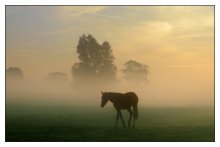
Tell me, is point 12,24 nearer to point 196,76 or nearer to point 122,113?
point 122,113

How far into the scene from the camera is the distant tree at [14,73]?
45.2 ft

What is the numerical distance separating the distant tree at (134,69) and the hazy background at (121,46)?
0.10 m

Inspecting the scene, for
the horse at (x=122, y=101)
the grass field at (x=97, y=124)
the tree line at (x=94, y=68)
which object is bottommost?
the grass field at (x=97, y=124)

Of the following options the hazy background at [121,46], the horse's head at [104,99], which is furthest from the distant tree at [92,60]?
the horse's head at [104,99]

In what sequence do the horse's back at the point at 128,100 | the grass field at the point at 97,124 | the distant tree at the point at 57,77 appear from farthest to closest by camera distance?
the horse's back at the point at 128,100 → the distant tree at the point at 57,77 → the grass field at the point at 97,124

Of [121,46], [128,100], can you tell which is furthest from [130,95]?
[121,46]

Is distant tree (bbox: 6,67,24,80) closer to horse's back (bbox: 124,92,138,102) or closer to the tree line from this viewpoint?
the tree line

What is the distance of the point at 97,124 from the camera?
551 inches

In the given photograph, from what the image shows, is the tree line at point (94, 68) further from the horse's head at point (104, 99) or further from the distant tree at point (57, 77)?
the horse's head at point (104, 99)

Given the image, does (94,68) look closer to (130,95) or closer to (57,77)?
(57,77)

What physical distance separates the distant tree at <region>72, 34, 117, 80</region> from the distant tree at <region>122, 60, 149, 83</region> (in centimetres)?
25

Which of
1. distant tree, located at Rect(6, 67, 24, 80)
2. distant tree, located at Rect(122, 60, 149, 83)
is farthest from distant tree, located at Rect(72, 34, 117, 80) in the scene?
distant tree, located at Rect(6, 67, 24, 80)
